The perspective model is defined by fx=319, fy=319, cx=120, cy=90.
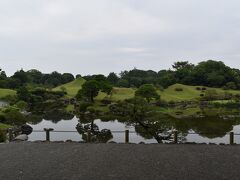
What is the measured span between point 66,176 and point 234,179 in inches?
252

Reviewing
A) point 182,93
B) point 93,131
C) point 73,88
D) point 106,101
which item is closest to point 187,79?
point 182,93

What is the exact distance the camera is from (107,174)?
12664 millimetres

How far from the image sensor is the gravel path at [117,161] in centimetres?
1258

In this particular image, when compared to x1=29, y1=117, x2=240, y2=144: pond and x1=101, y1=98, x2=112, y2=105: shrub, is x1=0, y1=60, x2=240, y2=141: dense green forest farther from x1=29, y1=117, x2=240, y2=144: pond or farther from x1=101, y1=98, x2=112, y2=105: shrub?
x1=29, y1=117, x2=240, y2=144: pond

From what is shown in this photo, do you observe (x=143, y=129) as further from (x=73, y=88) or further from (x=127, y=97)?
(x=73, y=88)

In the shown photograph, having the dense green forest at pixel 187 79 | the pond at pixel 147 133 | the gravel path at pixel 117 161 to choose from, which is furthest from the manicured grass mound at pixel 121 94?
the gravel path at pixel 117 161

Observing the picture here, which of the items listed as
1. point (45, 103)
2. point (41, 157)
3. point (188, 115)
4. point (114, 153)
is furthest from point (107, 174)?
point (45, 103)

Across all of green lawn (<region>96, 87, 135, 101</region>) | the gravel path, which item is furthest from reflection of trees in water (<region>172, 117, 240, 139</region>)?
green lawn (<region>96, 87, 135, 101</region>)

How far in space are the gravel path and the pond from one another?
4794 millimetres

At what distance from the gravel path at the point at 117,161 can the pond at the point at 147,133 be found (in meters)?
4.79

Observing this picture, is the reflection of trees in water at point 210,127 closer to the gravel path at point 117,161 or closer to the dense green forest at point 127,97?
the dense green forest at point 127,97

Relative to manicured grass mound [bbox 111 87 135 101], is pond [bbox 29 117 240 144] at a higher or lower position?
lower

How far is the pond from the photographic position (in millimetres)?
29594

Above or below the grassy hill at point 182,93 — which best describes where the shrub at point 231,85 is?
above
